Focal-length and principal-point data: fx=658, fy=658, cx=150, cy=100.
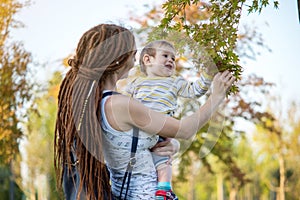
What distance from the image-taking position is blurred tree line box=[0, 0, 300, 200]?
2.61 metres

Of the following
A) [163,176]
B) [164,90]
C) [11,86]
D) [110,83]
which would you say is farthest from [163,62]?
[11,86]

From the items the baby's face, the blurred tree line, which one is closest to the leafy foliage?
the blurred tree line

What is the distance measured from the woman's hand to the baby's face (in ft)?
0.94

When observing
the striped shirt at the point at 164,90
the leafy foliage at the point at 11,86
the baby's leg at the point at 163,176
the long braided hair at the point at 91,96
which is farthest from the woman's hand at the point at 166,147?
the leafy foliage at the point at 11,86

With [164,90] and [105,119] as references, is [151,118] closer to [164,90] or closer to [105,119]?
[105,119]

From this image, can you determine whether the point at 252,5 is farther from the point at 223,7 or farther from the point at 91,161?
the point at 91,161

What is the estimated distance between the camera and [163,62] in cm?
258

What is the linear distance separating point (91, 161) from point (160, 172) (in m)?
0.30

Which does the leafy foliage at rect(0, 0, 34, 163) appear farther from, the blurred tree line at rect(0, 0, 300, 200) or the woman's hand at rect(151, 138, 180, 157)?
the woman's hand at rect(151, 138, 180, 157)

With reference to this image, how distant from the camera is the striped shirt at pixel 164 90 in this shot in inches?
98.0

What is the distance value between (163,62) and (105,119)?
412 mm

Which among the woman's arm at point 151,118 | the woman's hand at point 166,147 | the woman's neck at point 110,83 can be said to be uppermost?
the woman's neck at point 110,83

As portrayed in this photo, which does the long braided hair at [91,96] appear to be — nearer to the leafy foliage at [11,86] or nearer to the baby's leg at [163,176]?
the baby's leg at [163,176]

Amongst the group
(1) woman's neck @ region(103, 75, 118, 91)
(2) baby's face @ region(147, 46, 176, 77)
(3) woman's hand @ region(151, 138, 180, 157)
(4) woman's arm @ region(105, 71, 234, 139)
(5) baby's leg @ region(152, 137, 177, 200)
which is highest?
(2) baby's face @ region(147, 46, 176, 77)
